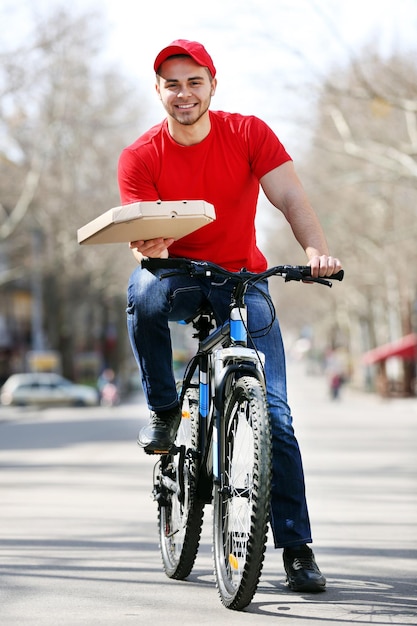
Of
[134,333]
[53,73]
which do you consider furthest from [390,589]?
[53,73]

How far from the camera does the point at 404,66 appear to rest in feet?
89.9

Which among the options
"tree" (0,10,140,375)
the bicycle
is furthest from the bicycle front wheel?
"tree" (0,10,140,375)

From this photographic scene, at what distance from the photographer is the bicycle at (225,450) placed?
4.76 m

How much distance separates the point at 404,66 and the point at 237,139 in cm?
2268

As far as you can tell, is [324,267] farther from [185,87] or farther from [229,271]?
[185,87]

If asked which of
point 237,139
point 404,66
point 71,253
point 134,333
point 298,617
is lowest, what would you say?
point 298,617

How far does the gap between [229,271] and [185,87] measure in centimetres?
77

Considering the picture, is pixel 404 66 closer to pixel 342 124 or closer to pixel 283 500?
pixel 342 124

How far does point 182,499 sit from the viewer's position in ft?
19.2

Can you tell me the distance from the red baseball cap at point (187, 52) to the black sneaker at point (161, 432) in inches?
56.7

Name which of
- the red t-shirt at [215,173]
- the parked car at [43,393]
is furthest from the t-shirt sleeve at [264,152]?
the parked car at [43,393]

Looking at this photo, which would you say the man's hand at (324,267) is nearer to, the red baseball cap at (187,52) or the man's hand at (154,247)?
the man's hand at (154,247)

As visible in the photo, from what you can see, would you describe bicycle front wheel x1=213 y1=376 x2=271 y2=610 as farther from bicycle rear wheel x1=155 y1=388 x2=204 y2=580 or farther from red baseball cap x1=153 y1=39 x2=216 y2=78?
red baseball cap x1=153 y1=39 x2=216 y2=78

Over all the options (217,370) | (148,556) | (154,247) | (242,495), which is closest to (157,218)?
(154,247)
